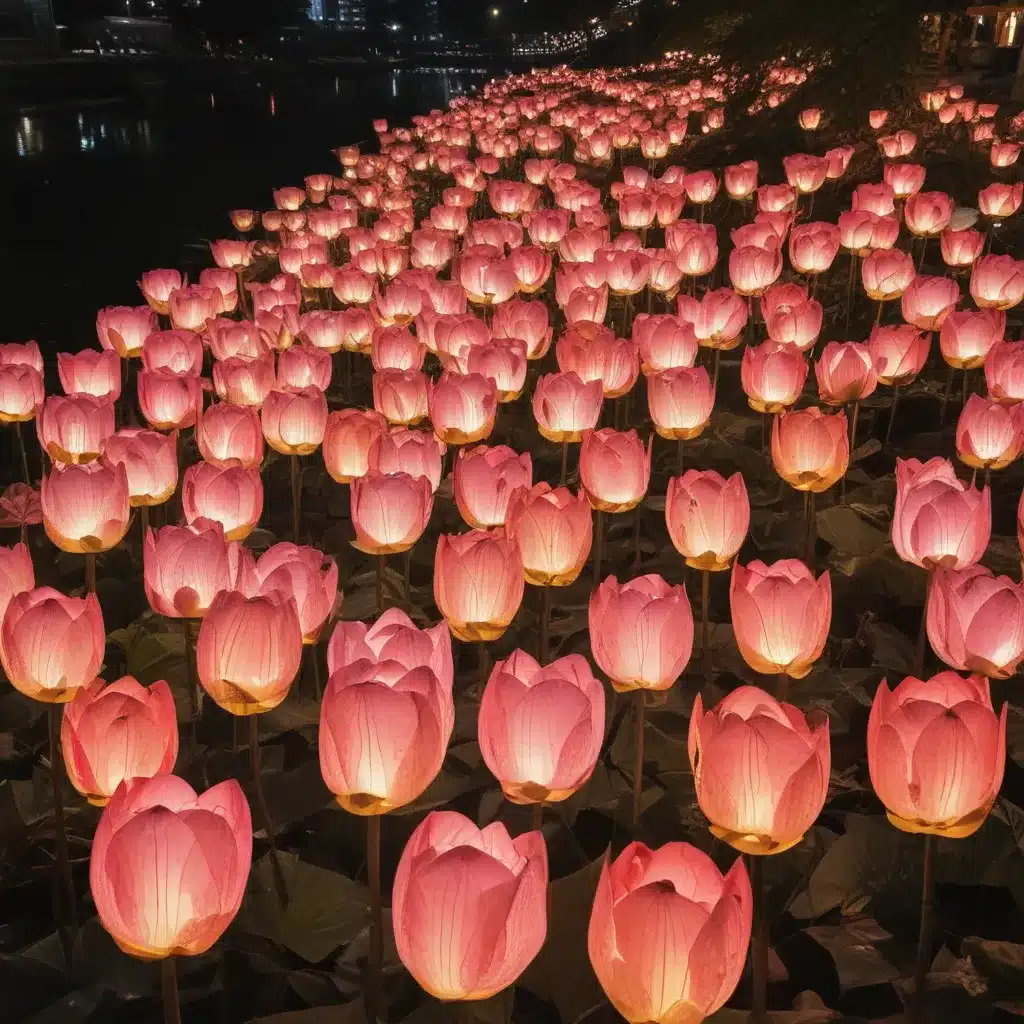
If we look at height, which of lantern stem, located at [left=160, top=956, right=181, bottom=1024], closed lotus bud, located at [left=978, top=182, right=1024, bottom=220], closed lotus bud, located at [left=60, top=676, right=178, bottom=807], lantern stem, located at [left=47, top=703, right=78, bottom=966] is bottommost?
lantern stem, located at [left=47, top=703, right=78, bottom=966]

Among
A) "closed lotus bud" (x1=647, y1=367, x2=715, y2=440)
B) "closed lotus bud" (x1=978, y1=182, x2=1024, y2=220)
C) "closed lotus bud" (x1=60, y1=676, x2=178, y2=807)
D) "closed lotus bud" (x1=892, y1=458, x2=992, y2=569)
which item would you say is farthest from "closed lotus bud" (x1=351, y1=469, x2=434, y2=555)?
"closed lotus bud" (x1=978, y1=182, x2=1024, y2=220)

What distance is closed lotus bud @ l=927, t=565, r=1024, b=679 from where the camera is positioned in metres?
1.85

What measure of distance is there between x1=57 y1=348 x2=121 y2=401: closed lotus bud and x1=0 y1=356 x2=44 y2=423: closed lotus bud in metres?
0.09

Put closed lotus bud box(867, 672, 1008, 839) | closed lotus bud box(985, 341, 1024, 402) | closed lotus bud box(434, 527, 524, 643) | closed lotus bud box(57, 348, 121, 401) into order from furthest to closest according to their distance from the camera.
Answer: closed lotus bud box(57, 348, 121, 401) → closed lotus bud box(985, 341, 1024, 402) → closed lotus bud box(434, 527, 524, 643) → closed lotus bud box(867, 672, 1008, 839)

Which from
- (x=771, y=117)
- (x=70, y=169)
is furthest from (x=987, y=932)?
(x=70, y=169)

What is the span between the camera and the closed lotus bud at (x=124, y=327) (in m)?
4.20

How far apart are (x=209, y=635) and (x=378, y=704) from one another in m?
0.44

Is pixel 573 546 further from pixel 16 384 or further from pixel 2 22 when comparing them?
pixel 2 22

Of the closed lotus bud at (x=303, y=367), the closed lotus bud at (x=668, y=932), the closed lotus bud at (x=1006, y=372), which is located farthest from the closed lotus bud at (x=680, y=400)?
the closed lotus bud at (x=668, y=932)

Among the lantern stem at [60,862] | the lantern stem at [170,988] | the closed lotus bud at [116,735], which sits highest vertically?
the closed lotus bud at [116,735]

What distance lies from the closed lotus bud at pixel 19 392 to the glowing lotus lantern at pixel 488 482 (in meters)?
1.70

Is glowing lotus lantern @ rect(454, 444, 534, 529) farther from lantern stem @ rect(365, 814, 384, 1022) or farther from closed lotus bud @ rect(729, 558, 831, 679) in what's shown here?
lantern stem @ rect(365, 814, 384, 1022)

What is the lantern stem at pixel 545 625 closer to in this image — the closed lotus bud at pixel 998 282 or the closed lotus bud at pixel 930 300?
the closed lotus bud at pixel 930 300

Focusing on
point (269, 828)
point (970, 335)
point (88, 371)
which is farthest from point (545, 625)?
point (970, 335)
